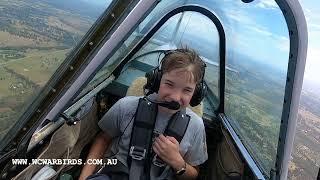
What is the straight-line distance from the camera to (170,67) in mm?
1732

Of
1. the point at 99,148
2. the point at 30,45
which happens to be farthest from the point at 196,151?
the point at 30,45

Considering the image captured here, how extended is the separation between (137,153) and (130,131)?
0.41 feet

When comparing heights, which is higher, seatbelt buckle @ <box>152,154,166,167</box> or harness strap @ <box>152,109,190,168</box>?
harness strap @ <box>152,109,190,168</box>

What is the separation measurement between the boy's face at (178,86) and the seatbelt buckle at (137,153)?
0.28 meters

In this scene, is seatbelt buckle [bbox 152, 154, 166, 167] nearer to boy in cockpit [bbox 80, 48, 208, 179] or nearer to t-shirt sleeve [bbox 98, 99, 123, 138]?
boy in cockpit [bbox 80, 48, 208, 179]

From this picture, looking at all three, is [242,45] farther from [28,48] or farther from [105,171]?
[28,48]

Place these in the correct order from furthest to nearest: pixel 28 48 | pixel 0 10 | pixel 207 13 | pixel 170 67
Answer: pixel 207 13
pixel 170 67
pixel 28 48
pixel 0 10

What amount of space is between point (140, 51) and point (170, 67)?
6.97 feet

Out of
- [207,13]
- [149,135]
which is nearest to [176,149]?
[149,135]

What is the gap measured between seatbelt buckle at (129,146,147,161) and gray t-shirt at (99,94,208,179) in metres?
0.06

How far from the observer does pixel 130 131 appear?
1.83m

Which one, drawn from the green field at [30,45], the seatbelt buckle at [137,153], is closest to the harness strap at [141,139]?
the seatbelt buckle at [137,153]

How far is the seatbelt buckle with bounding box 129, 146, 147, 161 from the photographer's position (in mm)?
1764

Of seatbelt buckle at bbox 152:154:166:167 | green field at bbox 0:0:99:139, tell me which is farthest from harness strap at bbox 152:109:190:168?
green field at bbox 0:0:99:139
